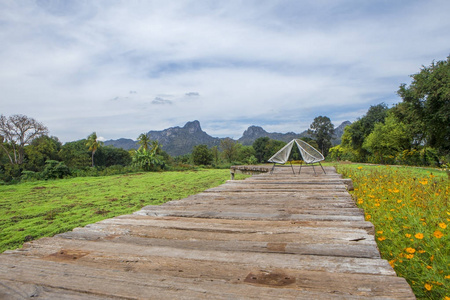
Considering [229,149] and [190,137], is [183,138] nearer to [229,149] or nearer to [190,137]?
[190,137]

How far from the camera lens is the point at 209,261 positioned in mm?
1416

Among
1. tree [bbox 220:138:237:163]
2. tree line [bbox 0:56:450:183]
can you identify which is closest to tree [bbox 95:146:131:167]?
tree line [bbox 0:56:450:183]

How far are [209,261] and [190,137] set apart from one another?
135 m

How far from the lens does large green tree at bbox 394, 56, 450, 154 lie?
42.5 ft

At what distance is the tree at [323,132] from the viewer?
59534mm

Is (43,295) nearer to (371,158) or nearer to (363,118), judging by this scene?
(371,158)

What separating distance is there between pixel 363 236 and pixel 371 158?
3017 cm

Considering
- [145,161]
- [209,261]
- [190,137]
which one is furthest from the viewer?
[190,137]

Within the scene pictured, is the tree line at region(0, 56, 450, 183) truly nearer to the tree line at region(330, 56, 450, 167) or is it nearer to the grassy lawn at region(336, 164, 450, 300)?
the tree line at region(330, 56, 450, 167)

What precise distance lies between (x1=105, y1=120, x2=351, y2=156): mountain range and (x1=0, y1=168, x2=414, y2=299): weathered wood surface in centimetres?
10856

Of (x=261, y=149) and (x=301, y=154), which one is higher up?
(x=261, y=149)

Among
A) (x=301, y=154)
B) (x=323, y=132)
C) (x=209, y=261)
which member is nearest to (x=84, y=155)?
(x=301, y=154)

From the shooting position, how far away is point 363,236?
170 centimetres

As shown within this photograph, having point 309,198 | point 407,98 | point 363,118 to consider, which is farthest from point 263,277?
point 363,118
